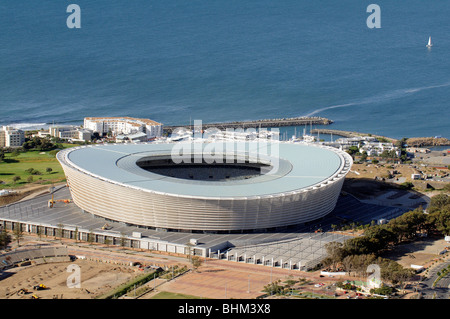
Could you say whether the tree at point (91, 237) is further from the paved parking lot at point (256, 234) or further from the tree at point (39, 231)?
the tree at point (39, 231)

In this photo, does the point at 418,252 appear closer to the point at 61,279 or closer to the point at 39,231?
the point at 61,279

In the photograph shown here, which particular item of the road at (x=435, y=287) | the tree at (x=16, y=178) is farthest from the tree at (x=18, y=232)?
the road at (x=435, y=287)

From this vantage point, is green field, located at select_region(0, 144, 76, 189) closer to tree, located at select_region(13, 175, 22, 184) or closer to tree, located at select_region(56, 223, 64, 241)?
tree, located at select_region(13, 175, 22, 184)

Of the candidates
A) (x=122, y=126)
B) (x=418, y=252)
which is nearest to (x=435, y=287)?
(x=418, y=252)

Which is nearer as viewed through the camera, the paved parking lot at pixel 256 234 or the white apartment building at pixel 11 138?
the paved parking lot at pixel 256 234

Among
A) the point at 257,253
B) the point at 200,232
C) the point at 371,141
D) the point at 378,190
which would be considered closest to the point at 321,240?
the point at 257,253

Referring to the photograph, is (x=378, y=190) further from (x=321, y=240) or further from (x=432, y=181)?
(x=321, y=240)

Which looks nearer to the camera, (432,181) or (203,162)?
(203,162)

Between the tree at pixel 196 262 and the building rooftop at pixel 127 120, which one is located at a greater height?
the building rooftop at pixel 127 120
